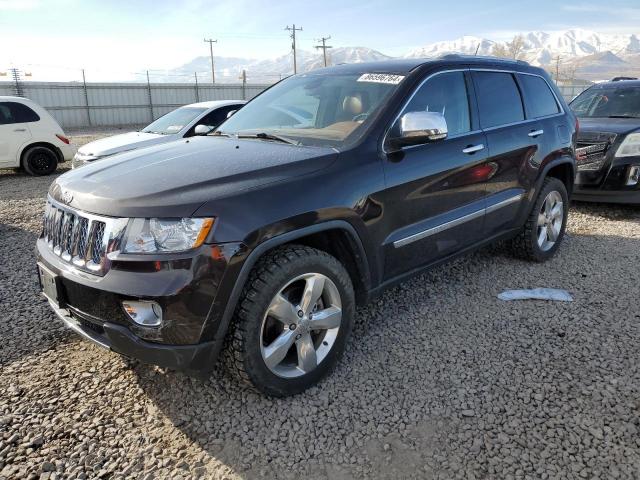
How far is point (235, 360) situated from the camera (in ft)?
7.98

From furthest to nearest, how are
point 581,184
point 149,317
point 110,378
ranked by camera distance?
point 581,184 < point 110,378 < point 149,317

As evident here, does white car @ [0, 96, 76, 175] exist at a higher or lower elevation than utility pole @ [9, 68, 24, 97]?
lower

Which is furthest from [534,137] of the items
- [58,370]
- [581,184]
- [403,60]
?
[58,370]

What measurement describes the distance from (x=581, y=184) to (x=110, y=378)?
20.3ft

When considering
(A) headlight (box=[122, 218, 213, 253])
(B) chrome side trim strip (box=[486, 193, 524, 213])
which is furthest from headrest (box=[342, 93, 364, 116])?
(A) headlight (box=[122, 218, 213, 253])

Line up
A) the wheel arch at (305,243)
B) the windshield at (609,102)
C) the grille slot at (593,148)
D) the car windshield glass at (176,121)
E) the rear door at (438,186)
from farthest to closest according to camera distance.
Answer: the car windshield glass at (176,121)
the windshield at (609,102)
the grille slot at (593,148)
the rear door at (438,186)
the wheel arch at (305,243)

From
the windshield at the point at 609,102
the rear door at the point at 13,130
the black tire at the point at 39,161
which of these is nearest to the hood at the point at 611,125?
the windshield at the point at 609,102

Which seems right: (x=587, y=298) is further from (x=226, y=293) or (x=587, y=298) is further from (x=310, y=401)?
(x=226, y=293)

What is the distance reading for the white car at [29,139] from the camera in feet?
33.0

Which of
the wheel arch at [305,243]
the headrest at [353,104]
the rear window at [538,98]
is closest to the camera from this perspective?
the wheel arch at [305,243]

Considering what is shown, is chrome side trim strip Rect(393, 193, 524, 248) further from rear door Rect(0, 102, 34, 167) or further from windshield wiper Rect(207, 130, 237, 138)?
rear door Rect(0, 102, 34, 167)

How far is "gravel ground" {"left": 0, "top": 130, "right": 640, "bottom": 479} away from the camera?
7.38ft

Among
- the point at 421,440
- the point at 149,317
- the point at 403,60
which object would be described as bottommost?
the point at 421,440

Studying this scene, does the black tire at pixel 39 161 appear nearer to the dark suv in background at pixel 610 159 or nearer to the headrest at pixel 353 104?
the headrest at pixel 353 104
